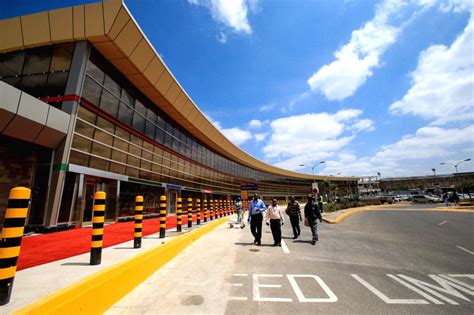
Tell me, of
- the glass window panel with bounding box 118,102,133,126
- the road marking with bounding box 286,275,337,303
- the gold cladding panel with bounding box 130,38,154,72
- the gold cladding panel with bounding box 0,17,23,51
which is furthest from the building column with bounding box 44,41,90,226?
the road marking with bounding box 286,275,337,303

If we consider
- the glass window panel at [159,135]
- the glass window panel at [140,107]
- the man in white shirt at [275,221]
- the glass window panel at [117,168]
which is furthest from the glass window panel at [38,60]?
the man in white shirt at [275,221]

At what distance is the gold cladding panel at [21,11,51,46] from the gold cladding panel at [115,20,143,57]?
11.2 ft

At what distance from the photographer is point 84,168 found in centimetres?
1216

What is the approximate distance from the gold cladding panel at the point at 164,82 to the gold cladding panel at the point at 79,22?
5.74 m

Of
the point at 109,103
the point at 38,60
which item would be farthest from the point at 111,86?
the point at 38,60

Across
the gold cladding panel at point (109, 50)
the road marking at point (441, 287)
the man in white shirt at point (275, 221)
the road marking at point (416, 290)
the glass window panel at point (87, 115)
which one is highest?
the gold cladding panel at point (109, 50)

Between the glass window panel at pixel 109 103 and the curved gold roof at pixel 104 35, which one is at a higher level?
the curved gold roof at pixel 104 35

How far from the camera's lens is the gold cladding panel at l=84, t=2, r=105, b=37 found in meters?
12.1

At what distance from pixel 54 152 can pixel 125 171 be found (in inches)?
192

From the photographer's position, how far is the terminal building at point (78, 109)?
10617 mm

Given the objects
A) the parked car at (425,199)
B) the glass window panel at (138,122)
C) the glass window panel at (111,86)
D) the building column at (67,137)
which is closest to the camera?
the building column at (67,137)

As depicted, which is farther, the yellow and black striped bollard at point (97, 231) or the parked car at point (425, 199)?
the parked car at point (425, 199)

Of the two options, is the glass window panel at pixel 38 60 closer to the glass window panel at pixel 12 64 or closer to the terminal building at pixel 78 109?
the terminal building at pixel 78 109

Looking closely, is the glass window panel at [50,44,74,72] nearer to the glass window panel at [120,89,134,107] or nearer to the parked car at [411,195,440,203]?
the glass window panel at [120,89,134,107]
